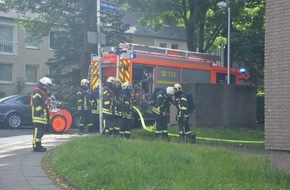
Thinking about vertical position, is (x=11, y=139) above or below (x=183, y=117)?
below

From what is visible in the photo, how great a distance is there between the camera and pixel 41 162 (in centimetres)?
1085

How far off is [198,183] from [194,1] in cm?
2270

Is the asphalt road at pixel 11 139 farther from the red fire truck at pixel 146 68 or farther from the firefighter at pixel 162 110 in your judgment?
the firefighter at pixel 162 110

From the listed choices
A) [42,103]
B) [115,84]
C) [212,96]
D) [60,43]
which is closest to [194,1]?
[60,43]

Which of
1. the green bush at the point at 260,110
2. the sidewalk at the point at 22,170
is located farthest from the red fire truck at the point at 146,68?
the sidewalk at the point at 22,170

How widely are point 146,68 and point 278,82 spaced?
33.6 ft

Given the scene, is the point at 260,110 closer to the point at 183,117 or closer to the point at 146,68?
the point at 146,68

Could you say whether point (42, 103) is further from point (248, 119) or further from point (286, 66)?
point (248, 119)

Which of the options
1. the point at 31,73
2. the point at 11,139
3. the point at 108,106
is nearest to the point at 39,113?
the point at 108,106

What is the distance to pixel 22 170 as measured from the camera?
9.77m

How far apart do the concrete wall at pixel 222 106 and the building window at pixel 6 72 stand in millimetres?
25204

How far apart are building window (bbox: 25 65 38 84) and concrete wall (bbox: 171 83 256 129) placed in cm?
2594

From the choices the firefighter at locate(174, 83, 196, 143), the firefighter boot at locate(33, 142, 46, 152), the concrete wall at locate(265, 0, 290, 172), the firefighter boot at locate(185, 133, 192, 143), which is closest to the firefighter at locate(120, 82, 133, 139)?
the firefighter at locate(174, 83, 196, 143)

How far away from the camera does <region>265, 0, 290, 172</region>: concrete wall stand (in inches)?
358
